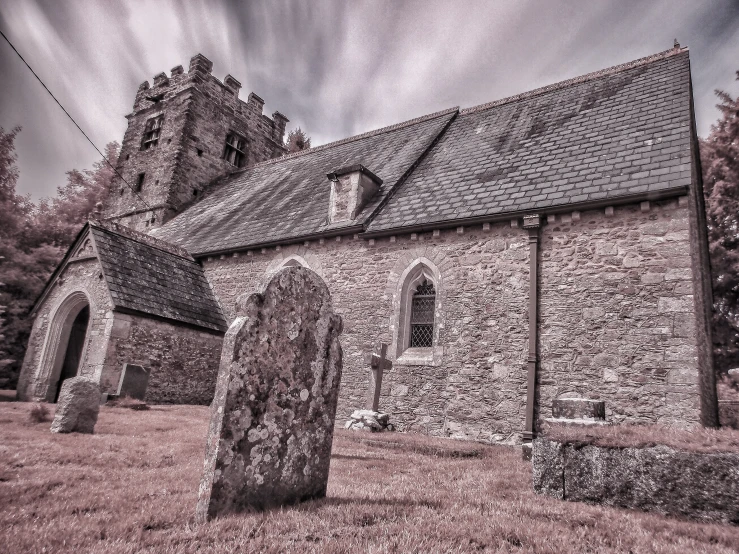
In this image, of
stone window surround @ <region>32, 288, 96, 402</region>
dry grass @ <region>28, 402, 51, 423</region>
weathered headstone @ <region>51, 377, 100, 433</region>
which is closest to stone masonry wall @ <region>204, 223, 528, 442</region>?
weathered headstone @ <region>51, 377, 100, 433</region>

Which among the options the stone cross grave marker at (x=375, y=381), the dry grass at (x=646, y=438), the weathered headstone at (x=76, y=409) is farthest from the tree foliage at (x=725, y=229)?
the weathered headstone at (x=76, y=409)

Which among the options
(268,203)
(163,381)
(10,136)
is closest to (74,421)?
(163,381)

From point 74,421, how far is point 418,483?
16.2 feet

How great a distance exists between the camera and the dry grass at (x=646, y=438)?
3848 mm

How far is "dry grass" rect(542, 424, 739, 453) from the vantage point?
12.6 ft

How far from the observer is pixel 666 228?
833 centimetres

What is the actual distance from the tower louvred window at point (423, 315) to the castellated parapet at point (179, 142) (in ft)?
45.2

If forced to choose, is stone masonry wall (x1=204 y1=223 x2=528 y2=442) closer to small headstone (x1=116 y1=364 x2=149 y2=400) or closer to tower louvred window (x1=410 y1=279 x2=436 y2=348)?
tower louvred window (x1=410 y1=279 x2=436 y2=348)

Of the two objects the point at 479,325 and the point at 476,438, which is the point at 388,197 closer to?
the point at 479,325

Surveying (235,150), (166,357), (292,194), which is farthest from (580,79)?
(235,150)

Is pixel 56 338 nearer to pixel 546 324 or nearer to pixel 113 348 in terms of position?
pixel 113 348

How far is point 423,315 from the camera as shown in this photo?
1086cm

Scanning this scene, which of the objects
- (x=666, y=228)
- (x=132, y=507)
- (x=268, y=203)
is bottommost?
(x=132, y=507)

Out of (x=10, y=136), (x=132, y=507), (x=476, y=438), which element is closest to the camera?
(x=132, y=507)
